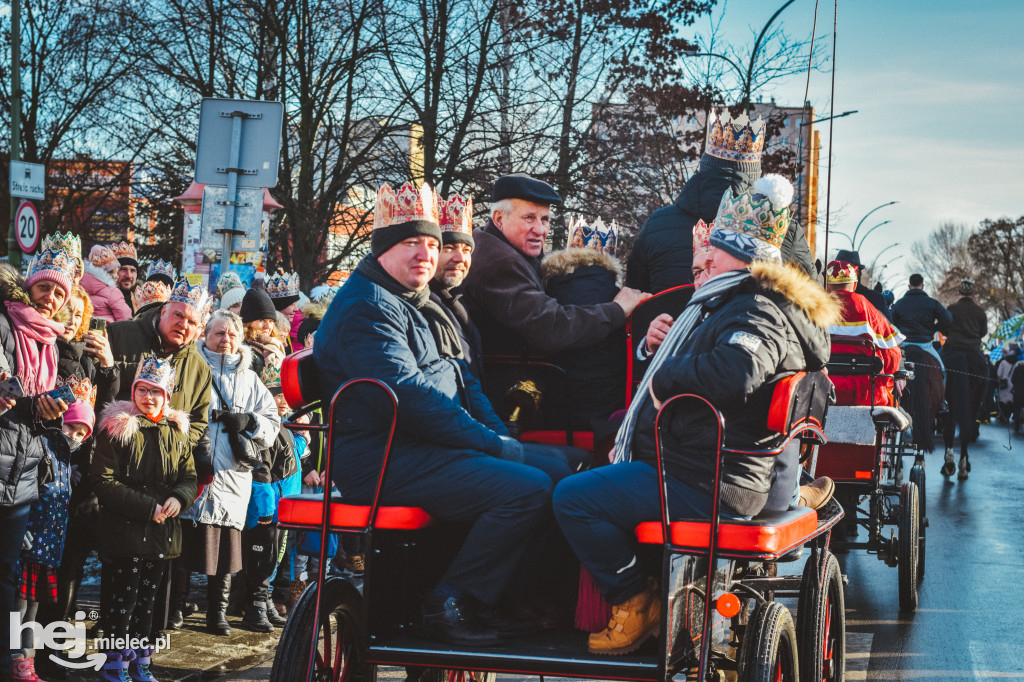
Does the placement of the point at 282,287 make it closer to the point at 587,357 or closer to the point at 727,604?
the point at 587,357

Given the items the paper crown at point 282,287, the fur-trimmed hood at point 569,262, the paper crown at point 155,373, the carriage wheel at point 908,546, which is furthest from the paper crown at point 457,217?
the paper crown at point 282,287

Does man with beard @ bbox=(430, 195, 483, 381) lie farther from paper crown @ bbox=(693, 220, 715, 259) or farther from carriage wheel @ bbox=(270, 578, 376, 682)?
carriage wheel @ bbox=(270, 578, 376, 682)

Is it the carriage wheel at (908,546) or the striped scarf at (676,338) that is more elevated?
the striped scarf at (676,338)

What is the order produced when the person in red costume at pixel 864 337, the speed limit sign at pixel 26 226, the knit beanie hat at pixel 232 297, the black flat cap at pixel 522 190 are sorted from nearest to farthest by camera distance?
the black flat cap at pixel 522 190
the person in red costume at pixel 864 337
the knit beanie hat at pixel 232 297
the speed limit sign at pixel 26 226

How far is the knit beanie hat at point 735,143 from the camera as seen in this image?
222 inches

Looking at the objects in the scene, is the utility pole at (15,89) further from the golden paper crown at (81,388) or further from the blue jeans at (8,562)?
the blue jeans at (8,562)

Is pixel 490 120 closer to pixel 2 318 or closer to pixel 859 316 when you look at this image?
pixel 859 316

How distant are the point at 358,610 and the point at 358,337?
3.34 feet

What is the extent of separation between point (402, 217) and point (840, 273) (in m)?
6.00

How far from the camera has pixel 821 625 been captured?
4570 millimetres

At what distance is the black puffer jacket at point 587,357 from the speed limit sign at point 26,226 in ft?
37.4

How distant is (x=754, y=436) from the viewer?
4168 mm

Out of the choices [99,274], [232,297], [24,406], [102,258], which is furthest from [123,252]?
[24,406]

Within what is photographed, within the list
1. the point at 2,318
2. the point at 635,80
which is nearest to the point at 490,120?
the point at 635,80
